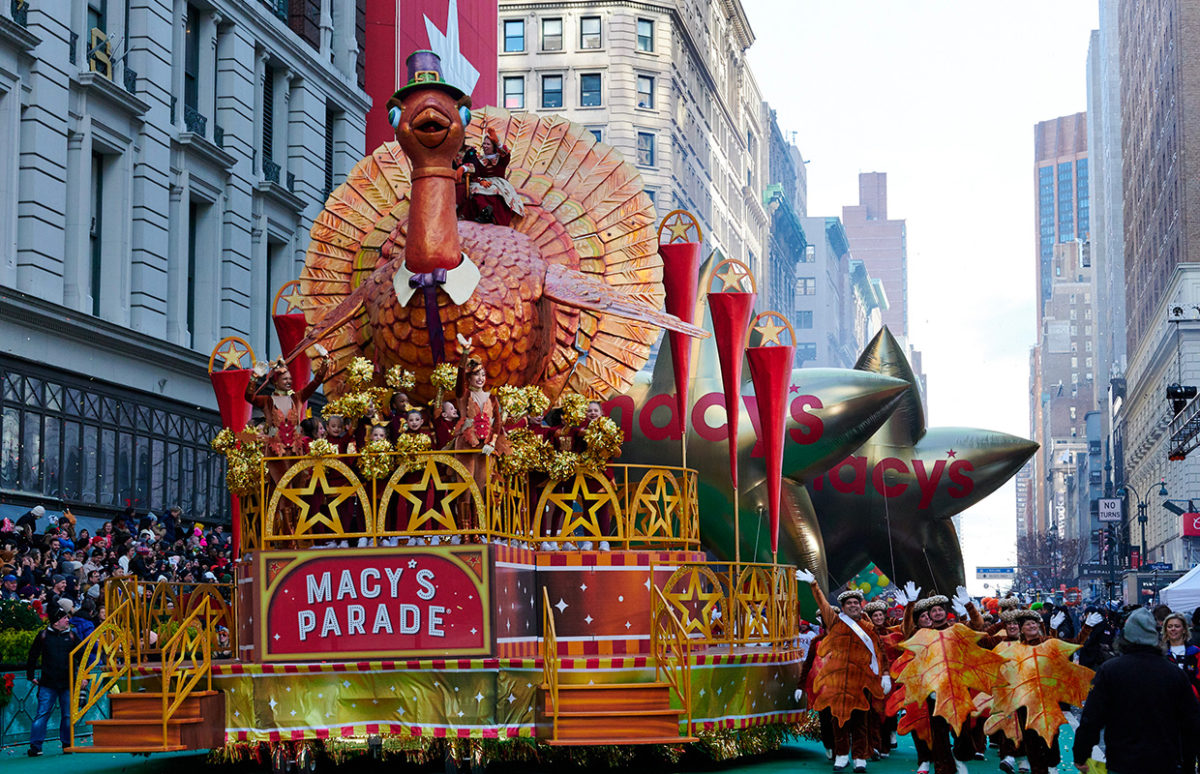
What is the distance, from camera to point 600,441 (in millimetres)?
16125

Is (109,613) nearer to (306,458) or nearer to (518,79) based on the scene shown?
(306,458)

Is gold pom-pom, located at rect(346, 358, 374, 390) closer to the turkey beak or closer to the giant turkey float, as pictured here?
the giant turkey float

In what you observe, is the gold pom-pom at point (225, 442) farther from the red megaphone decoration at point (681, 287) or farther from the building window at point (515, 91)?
the building window at point (515, 91)

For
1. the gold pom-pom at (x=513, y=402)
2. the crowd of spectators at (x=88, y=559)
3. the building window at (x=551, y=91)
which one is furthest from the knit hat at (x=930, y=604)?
the building window at (x=551, y=91)

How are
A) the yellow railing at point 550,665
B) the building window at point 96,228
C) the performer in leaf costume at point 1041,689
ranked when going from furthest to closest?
the building window at point 96,228, the performer in leaf costume at point 1041,689, the yellow railing at point 550,665

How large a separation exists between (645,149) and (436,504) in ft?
206

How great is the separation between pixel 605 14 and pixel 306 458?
63419 millimetres

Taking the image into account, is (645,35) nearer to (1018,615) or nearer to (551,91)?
(551,91)

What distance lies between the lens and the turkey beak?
15688 mm

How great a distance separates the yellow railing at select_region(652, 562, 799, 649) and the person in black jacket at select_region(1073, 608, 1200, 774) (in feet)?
18.1

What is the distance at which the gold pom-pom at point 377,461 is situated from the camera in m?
14.6

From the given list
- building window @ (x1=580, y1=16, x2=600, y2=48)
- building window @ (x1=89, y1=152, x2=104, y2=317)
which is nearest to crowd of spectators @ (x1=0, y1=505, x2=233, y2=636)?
building window @ (x1=89, y1=152, x2=104, y2=317)

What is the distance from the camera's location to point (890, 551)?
2684 cm

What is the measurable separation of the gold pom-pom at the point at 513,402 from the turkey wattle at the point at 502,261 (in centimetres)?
57
